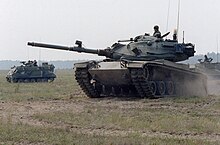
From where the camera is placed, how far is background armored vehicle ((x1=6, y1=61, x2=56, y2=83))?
47.2 meters

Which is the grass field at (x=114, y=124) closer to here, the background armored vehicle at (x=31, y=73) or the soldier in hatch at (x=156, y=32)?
the soldier in hatch at (x=156, y=32)

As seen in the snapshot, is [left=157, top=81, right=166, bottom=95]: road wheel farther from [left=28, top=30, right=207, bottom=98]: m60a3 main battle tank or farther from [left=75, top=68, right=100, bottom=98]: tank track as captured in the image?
[left=75, top=68, right=100, bottom=98]: tank track

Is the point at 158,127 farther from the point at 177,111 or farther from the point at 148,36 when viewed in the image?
the point at 148,36

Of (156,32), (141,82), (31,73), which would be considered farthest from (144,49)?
(31,73)

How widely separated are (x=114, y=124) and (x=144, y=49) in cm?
1029

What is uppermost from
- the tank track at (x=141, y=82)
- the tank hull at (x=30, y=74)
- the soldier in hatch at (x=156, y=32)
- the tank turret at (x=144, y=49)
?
the soldier in hatch at (x=156, y=32)

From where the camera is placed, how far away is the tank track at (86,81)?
22.4 meters

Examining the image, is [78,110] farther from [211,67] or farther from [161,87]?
[211,67]

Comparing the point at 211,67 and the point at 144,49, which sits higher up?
the point at 144,49

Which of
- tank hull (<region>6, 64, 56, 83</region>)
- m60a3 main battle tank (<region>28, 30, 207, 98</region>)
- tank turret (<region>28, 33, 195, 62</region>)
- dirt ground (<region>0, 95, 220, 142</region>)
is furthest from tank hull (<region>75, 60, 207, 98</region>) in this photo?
tank hull (<region>6, 64, 56, 83</region>)

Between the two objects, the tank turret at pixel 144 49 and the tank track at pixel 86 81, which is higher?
the tank turret at pixel 144 49

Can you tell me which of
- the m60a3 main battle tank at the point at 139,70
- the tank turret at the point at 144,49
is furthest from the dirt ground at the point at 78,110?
the tank turret at the point at 144,49

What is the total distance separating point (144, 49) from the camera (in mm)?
22719

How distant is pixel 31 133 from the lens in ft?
36.8
